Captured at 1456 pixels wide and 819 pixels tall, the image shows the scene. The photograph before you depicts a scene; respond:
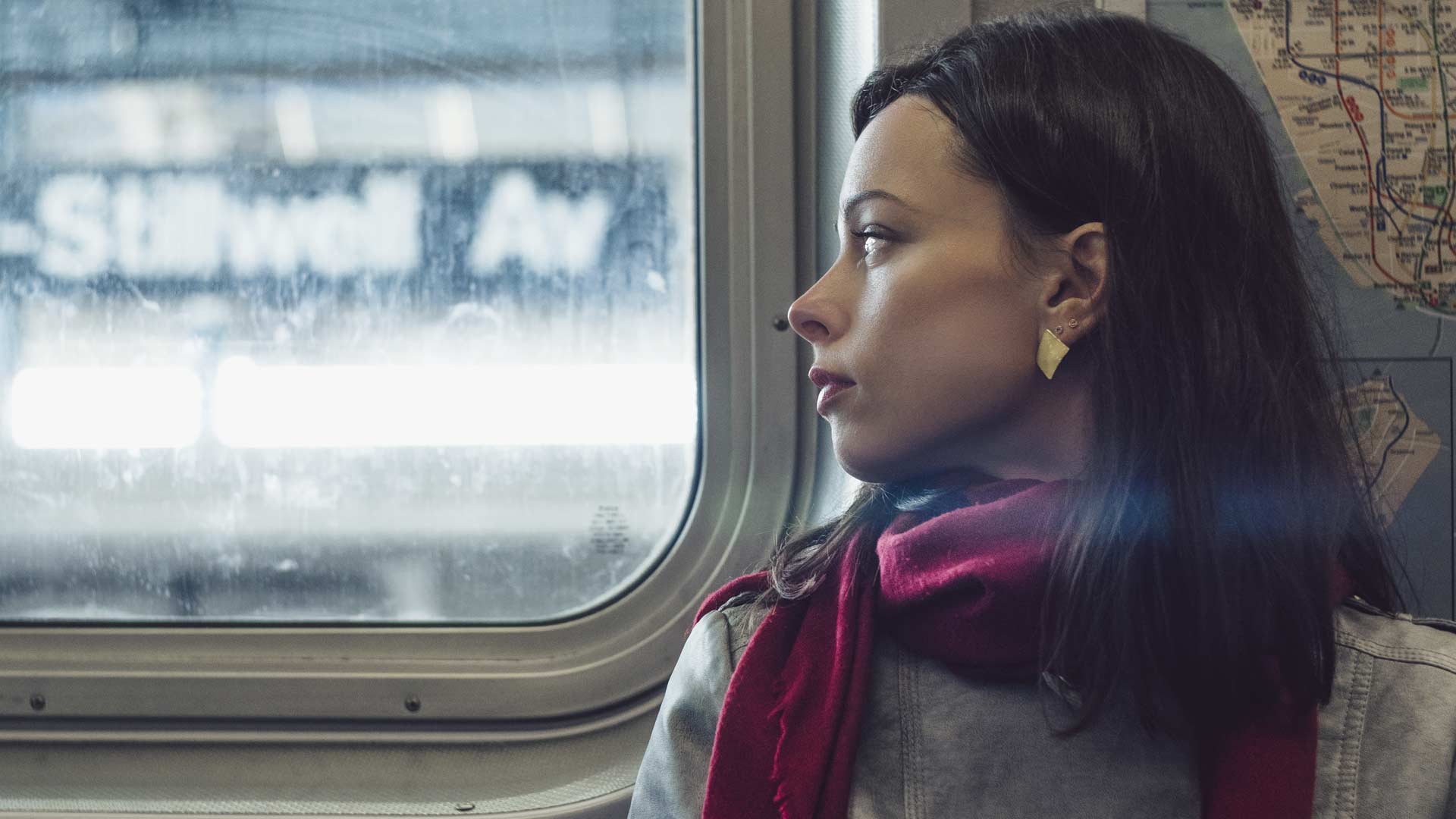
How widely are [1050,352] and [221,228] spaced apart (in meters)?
1.13

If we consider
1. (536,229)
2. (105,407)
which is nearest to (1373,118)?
(536,229)

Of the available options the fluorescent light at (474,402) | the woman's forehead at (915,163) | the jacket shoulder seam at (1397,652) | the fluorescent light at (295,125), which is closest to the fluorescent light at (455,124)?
the fluorescent light at (295,125)

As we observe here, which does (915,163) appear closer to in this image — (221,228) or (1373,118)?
(1373,118)

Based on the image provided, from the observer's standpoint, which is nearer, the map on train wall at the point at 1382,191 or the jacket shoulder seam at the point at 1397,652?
the jacket shoulder seam at the point at 1397,652

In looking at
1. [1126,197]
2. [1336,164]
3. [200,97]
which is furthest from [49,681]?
[1336,164]

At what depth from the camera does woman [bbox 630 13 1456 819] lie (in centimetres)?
78

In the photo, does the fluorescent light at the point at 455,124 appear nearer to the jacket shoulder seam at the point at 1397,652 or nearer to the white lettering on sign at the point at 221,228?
the white lettering on sign at the point at 221,228

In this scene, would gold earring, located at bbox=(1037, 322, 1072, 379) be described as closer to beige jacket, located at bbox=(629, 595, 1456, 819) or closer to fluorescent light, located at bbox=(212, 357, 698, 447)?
beige jacket, located at bbox=(629, 595, 1456, 819)

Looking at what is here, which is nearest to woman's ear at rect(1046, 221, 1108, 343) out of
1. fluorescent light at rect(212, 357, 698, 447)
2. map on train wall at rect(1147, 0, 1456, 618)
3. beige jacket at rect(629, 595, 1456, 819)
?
beige jacket at rect(629, 595, 1456, 819)

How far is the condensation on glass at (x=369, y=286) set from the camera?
4.75ft

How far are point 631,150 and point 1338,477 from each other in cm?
92

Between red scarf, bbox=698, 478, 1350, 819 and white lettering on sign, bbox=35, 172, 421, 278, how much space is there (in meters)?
0.87

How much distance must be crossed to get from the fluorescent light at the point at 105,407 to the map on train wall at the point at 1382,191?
50.7 inches

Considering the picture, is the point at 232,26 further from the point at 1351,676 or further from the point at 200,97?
the point at 1351,676
